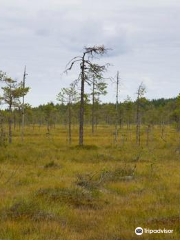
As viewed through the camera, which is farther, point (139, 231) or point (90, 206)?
point (90, 206)

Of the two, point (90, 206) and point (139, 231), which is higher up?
point (139, 231)

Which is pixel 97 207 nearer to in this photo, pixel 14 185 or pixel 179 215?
pixel 179 215

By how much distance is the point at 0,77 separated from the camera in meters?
29.8

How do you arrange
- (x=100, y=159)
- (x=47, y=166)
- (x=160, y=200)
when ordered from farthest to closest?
(x=100, y=159), (x=47, y=166), (x=160, y=200)

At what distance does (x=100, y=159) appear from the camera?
19.9m

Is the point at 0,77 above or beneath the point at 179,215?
above

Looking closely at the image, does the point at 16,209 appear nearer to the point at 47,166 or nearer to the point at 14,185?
the point at 14,185

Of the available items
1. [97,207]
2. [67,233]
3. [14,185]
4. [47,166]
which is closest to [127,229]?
[67,233]

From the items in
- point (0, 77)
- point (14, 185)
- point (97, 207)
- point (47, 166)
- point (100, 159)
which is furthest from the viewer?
point (0, 77)

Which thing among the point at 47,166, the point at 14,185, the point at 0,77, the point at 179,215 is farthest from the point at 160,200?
the point at 0,77

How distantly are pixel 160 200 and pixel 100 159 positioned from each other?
11.0 m

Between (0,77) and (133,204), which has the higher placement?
(0,77)

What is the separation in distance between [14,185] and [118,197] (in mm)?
3757

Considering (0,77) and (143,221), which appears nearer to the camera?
(143,221)
